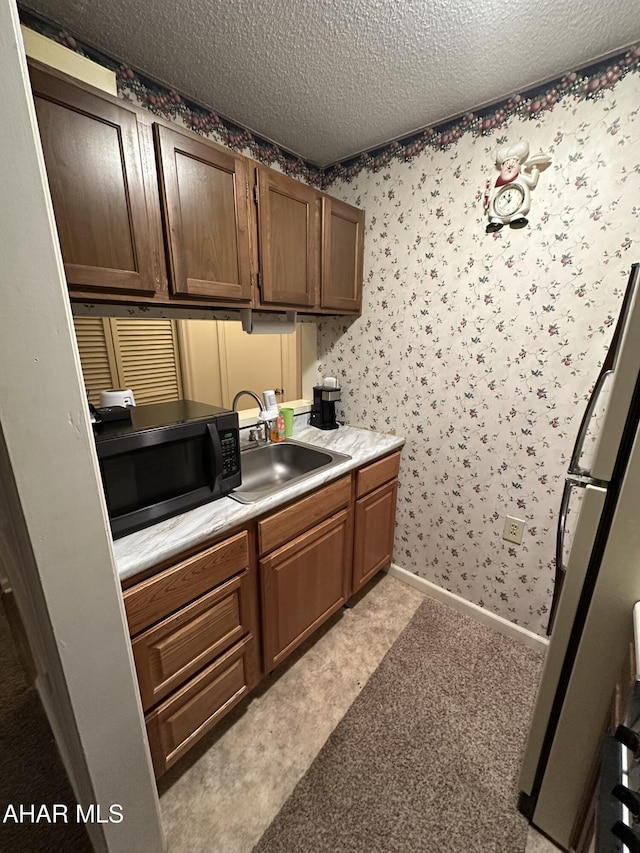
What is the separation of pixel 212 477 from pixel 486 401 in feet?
4.22

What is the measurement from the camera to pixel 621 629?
81 cm

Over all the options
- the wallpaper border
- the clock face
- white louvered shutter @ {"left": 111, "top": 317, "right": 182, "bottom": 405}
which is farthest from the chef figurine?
white louvered shutter @ {"left": 111, "top": 317, "right": 182, "bottom": 405}

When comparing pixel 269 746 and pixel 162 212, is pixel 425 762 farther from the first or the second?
pixel 162 212

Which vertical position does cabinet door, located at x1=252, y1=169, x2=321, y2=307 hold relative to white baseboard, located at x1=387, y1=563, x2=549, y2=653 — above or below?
above

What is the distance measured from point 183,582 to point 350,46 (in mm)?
1813

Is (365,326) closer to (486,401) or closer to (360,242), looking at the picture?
(360,242)

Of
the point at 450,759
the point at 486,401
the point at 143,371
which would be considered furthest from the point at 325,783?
the point at 143,371

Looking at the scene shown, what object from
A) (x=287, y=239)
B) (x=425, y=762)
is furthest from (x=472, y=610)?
(x=287, y=239)

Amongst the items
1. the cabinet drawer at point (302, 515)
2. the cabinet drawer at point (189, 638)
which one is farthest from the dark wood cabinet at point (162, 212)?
the cabinet drawer at point (189, 638)

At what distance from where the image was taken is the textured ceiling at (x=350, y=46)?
40.0 inches

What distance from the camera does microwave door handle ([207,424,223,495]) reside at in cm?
121

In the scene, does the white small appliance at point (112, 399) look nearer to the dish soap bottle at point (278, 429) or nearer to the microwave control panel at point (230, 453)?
the microwave control panel at point (230, 453)

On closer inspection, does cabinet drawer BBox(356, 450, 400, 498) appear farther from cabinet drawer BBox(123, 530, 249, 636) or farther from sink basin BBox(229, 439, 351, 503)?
cabinet drawer BBox(123, 530, 249, 636)

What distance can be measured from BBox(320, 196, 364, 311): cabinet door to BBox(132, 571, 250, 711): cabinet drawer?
1389 mm
